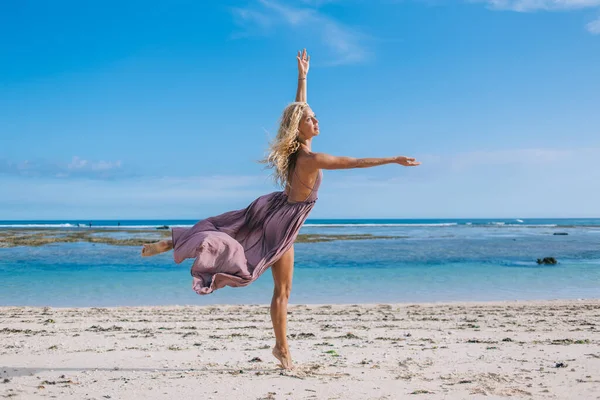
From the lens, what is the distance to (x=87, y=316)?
956 cm

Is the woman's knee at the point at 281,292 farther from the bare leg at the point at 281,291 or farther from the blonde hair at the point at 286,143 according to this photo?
the blonde hair at the point at 286,143

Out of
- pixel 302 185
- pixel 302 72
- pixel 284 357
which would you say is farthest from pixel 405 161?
pixel 284 357

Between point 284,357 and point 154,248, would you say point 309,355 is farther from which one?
point 154,248

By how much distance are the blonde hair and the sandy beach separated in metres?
1.87

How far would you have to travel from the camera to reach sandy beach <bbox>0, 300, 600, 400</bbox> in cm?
466

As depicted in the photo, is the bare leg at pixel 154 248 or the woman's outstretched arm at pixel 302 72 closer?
the bare leg at pixel 154 248

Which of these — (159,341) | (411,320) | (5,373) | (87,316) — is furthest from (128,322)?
(411,320)

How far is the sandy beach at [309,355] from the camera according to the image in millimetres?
4656

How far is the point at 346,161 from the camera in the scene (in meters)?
4.77

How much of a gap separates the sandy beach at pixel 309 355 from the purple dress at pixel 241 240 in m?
0.92

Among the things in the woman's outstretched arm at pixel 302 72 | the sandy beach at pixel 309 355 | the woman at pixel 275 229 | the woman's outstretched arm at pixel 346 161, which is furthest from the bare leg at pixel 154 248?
the woman's outstretched arm at pixel 302 72

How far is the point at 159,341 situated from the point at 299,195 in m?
2.98

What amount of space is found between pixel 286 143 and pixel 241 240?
0.98 meters

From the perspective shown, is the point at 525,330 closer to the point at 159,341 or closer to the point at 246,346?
the point at 246,346
